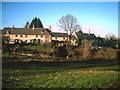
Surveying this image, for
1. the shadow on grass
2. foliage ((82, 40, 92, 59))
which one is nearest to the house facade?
the shadow on grass

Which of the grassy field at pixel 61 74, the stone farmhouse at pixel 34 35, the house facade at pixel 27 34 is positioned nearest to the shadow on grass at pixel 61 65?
the grassy field at pixel 61 74

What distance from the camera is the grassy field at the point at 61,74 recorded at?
235 inches

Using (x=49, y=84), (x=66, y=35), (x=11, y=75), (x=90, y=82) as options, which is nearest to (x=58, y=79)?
(x=49, y=84)

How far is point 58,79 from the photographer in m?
6.28

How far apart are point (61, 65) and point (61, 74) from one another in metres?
0.54

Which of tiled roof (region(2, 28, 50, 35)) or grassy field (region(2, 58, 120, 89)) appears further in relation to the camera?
tiled roof (region(2, 28, 50, 35))

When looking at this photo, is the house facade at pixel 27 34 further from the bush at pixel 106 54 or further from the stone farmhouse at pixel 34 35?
the bush at pixel 106 54

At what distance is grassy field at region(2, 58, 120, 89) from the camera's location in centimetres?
597

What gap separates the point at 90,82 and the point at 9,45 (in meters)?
2.93

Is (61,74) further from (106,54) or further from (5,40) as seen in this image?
(5,40)

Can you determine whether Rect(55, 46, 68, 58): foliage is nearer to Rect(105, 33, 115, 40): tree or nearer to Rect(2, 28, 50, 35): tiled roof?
Rect(2, 28, 50, 35): tiled roof

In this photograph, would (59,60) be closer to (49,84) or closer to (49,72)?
(49,72)

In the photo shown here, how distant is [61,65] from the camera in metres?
7.11

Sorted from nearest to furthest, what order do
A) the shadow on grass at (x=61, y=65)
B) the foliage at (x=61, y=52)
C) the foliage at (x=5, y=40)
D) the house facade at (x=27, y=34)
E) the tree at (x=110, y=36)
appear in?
the shadow on grass at (x=61, y=65)
the tree at (x=110, y=36)
the foliage at (x=5, y=40)
the house facade at (x=27, y=34)
the foliage at (x=61, y=52)
